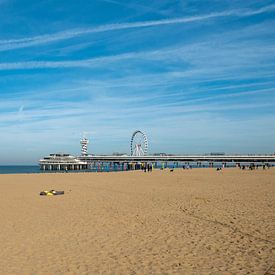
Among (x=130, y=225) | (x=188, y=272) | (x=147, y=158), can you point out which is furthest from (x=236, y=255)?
(x=147, y=158)

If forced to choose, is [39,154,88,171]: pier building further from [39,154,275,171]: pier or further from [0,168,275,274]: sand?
[0,168,275,274]: sand

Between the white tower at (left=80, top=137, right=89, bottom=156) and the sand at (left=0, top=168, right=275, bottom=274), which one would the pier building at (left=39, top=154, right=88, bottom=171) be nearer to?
the white tower at (left=80, top=137, right=89, bottom=156)

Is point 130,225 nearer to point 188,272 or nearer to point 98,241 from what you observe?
point 98,241

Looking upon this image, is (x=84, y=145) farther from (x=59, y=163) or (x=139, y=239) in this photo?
(x=139, y=239)

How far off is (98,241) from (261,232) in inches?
170

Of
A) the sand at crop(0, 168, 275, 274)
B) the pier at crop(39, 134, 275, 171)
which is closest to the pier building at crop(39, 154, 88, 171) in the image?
the pier at crop(39, 134, 275, 171)

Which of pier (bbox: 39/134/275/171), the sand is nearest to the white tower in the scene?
pier (bbox: 39/134/275/171)

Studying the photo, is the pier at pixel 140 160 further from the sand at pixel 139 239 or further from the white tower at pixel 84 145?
the sand at pixel 139 239

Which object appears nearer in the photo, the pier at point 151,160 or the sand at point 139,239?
the sand at point 139,239

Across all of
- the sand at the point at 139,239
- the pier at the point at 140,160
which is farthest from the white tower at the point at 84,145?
the sand at the point at 139,239

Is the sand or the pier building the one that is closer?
the sand

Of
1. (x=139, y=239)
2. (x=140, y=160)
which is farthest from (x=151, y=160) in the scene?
(x=139, y=239)

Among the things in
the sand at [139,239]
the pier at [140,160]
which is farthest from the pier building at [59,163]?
the sand at [139,239]

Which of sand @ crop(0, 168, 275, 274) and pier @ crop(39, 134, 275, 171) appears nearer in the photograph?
sand @ crop(0, 168, 275, 274)
